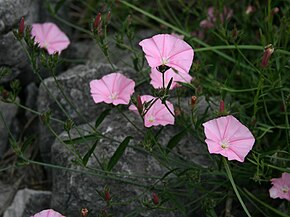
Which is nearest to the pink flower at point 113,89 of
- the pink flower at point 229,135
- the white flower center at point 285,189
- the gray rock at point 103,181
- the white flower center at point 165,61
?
the gray rock at point 103,181

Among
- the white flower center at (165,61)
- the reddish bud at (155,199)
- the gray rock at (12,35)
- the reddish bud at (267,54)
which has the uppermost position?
the gray rock at (12,35)

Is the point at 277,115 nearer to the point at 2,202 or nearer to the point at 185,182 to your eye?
the point at 185,182

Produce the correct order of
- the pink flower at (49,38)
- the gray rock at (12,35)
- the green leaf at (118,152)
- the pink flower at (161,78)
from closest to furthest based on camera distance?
1. the green leaf at (118,152)
2. the pink flower at (161,78)
3. the gray rock at (12,35)
4. the pink flower at (49,38)

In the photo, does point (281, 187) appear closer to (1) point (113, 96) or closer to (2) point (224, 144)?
(2) point (224, 144)

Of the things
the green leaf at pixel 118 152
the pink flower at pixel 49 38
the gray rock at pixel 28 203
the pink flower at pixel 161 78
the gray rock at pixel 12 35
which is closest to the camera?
the green leaf at pixel 118 152

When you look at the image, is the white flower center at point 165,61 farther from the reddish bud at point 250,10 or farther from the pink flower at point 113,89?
the reddish bud at point 250,10

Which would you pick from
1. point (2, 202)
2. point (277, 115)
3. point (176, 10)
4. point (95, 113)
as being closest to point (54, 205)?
point (2, 202)

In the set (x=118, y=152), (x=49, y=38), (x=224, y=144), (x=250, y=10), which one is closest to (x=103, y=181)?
(x=118, y=152)
